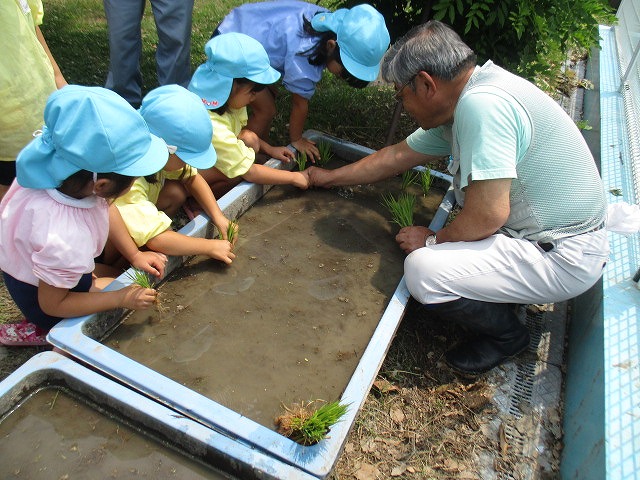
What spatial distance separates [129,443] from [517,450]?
1.63m

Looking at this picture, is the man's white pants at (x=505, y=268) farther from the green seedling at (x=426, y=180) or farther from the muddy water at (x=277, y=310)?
the green seedling at (x=426, y=180)

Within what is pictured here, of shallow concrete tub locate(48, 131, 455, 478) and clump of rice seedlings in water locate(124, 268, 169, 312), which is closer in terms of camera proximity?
shallow concrete tub locate(48, 131, 455, 478)


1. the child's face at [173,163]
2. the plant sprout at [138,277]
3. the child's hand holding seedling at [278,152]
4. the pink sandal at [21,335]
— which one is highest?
the child's face at [173,163]

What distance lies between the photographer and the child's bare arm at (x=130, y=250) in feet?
7.36

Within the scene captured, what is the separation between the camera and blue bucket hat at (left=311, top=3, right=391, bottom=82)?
9.70ft

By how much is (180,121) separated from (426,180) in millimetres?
1666

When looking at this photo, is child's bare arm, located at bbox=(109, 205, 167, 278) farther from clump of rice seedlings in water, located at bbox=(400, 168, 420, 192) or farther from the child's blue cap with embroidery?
clump of rice seedlings in water, located at bbox=(400, 168, 420, 192)

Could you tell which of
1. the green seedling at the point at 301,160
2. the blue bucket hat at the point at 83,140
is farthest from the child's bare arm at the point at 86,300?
the green seedling at the point at 301,160

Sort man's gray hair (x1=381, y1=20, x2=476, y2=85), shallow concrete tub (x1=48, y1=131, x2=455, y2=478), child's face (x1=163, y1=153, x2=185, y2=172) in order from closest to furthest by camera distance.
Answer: shallow concrete tub (x1=48, y1=131, x2=455, y2=478), man's gray hair (x1=381, y1=20, x2=476, y2=85), child's face (x1=163, y1=153, x2=185, y2=172)

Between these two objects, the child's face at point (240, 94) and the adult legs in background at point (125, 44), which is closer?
the child's face at point (240, 94)

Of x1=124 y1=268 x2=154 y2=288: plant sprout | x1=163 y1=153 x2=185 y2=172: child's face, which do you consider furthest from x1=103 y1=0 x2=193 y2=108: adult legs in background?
x1=124 y1=268 x2=154 y2=288: plant sprout

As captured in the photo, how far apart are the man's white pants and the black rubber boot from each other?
0.06 metres

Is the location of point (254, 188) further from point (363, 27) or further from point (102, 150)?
point (102, 150)

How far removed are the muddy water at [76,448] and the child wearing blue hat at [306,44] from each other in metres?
2.14
